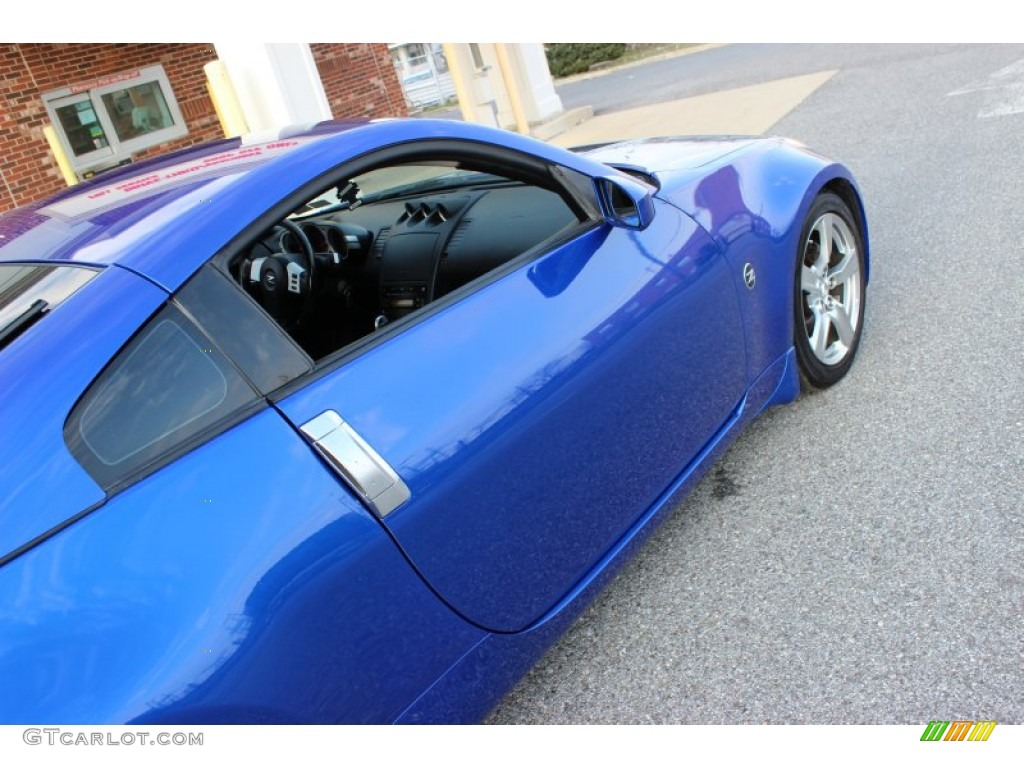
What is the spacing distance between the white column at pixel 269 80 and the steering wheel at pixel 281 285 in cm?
783

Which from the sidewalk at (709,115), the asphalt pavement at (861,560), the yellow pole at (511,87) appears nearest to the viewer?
the asphalt pavement at (861,560)

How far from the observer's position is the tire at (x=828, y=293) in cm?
338

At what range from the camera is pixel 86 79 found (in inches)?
405

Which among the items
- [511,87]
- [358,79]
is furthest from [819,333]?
[358,79]

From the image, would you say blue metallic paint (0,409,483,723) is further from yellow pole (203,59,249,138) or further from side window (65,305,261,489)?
yellow pole (203,59,249,138)

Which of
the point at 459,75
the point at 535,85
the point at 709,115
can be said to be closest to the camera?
the point at 709,115

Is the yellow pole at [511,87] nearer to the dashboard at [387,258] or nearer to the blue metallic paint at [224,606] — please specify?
the dashboard at [387,258]

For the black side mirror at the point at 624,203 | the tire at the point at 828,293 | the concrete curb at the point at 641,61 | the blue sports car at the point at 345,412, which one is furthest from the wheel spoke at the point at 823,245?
the concrete curb at the point at 641,61

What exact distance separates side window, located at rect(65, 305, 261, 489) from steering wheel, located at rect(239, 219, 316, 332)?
704 millimetres

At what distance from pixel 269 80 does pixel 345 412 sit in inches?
357

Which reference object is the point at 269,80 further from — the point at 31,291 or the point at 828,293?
the point at 31,291

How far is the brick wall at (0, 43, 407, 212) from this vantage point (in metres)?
9.66

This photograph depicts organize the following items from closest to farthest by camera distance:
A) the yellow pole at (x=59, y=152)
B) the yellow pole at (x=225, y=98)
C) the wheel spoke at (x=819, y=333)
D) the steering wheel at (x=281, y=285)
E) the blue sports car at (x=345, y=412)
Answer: the blue sports car at (x=345, y=412) < the steering wheel at (x=281, y=285) < the wheel spoke at (x=819, y=333) < the yellow pole at (x=59, y=152) < the yellow pole at (x=225, y=98)
